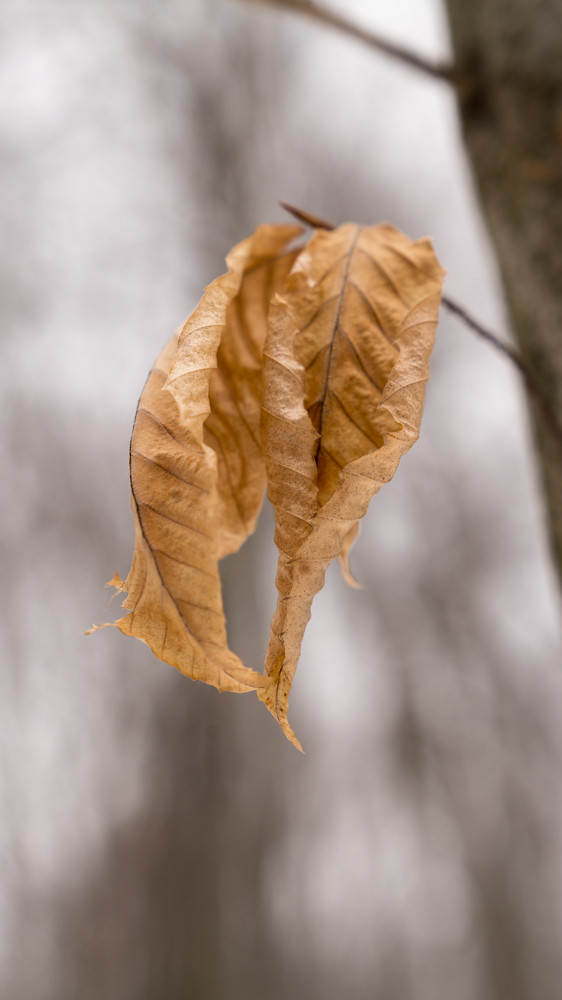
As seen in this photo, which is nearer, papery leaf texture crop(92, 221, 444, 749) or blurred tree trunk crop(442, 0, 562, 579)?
papery leaf texture crop(92, 221, 444, 749)

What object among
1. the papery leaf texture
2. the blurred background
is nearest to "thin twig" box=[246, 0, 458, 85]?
the papery leaf texture

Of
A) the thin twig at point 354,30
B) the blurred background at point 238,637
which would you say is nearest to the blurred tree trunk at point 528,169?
the thin twig at point 354,30

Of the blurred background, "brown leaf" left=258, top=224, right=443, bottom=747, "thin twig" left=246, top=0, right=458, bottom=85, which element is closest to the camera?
"brown leaf" left=258, top=224, right=443, bottom=747

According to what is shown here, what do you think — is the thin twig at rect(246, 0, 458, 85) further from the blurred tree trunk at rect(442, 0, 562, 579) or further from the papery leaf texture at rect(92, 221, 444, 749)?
the papery leaf texture at rect(92, 221, 444, 749)

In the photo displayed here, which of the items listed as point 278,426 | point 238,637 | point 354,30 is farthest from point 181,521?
point 238,637

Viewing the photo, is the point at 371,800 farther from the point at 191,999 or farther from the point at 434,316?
the point at 434,316

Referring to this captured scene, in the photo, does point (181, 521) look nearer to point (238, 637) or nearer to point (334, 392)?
point (334, 392)

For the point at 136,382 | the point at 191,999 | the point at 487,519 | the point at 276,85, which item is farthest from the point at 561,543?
the point at 276,85
